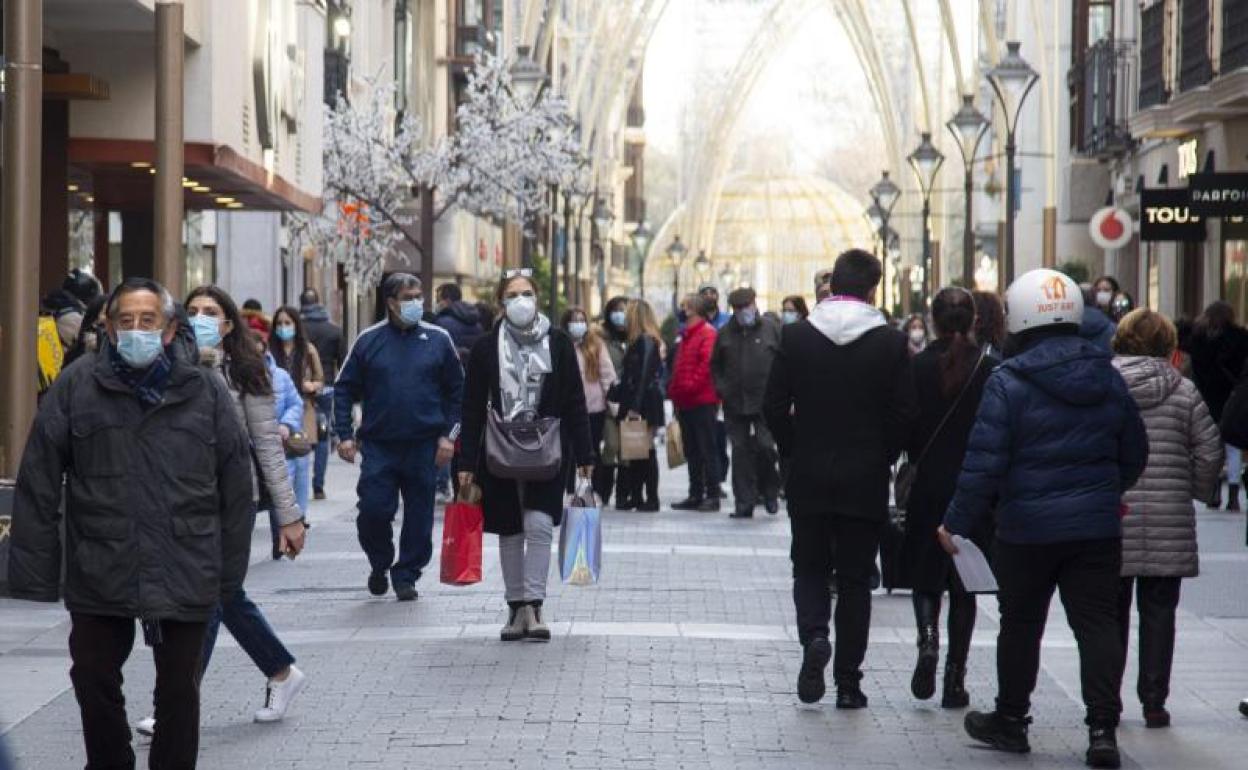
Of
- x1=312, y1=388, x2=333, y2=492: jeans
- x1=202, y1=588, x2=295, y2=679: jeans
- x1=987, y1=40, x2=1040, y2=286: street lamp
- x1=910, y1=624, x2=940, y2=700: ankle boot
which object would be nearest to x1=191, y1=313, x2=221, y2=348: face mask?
x1=202, y1=588, x2=295, y2=679: jeans

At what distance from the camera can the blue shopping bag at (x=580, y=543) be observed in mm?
12500

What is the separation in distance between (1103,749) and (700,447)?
45.6ft

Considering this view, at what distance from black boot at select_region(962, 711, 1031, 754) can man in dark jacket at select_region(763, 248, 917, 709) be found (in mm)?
993

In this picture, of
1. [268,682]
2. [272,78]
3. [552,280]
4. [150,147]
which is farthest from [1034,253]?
[268,682]

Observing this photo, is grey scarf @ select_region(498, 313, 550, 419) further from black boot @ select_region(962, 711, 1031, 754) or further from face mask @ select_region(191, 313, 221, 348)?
black boot @ select_region(962, 711, 1031, 754)

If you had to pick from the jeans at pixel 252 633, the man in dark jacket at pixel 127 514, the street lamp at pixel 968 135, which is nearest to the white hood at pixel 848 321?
the jeans at pixel 252 633

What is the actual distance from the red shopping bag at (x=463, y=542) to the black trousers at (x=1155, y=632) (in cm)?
379

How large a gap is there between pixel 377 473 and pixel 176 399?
262 inches

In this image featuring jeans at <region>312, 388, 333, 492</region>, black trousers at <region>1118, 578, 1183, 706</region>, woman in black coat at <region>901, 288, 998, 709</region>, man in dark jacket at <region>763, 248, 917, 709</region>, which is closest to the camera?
black trousers at <region>1118, 578, 1183, 706</region>

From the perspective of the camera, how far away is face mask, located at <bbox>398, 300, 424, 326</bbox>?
1399 cm

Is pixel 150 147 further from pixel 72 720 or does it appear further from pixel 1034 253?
pixel 1034 253

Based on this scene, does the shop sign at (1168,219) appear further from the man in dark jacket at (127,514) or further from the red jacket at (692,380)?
the man in dark jacket at (127,514)

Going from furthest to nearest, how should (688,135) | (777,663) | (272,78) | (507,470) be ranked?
(688,135) → (272,78) → (507,470) → (777,663)

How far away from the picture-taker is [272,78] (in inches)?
1048
